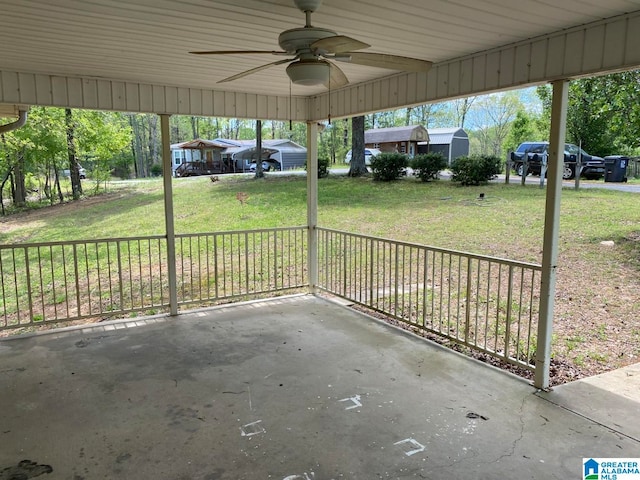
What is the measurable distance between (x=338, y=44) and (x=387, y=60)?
39 centimetres

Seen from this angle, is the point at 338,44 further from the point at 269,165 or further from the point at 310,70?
the point at 269,165

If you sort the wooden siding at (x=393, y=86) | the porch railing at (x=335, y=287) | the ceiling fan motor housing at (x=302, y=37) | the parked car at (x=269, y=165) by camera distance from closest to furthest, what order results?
the ceiling fan motor housing at (x=302, y=37), the wooden siding at (x=393, y=86), the porch railing at (x=335, y=287), the parked car at (x=269, y=165)

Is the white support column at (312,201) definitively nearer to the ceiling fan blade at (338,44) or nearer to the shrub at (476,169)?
the ceiling fan blade at (338,44)

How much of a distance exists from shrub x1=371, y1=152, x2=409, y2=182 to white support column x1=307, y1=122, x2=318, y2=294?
247 inches

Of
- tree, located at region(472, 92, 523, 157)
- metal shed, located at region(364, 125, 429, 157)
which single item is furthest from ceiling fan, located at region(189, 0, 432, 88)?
tree, located at region(472, 92, 523, 157)

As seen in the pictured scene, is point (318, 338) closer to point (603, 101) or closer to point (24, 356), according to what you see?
point (24, 356)

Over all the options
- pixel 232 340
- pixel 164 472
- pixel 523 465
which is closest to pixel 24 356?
pixel 232 340

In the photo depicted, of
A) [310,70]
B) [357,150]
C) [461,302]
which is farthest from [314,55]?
[357,150]

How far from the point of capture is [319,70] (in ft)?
7.99

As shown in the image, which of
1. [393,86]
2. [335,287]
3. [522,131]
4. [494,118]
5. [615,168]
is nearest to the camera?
[393,86]

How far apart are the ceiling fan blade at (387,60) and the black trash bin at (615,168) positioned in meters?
10.7

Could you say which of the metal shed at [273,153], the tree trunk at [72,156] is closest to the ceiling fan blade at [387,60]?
the tree trunk at [72,156]

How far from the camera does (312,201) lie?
235 inches

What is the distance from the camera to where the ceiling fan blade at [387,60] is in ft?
7.70
